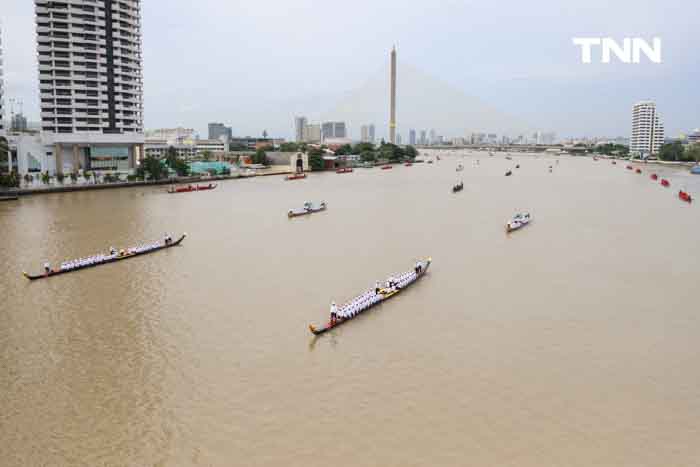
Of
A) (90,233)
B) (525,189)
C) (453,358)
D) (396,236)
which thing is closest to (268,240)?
(396,236)

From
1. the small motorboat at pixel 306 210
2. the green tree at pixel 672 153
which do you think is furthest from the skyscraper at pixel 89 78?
the green tree at pixel 672 153

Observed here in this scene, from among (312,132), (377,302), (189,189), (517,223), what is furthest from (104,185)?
(312,132)

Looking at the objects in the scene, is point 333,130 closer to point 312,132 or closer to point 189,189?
point 312,132

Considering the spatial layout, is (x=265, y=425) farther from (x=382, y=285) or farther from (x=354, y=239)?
(x=354, y=239)

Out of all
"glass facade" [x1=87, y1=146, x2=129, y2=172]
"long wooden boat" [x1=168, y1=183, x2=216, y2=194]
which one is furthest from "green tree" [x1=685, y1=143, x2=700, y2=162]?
"glass facade" [x1=87, y1=146, x2=129, y2=172]

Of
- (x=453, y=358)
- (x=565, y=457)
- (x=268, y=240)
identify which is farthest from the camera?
(x=268, y=240)

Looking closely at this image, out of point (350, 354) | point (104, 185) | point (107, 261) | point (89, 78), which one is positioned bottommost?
point (350, 354)

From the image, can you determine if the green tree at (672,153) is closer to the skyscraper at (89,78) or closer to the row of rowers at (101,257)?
the skyscraper at (89,78)
